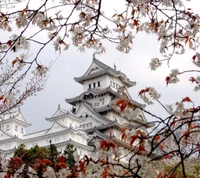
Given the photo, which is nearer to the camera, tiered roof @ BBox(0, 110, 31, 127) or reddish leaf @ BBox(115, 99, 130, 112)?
reddish leaf @ BBox(115, 99, 130, 112)

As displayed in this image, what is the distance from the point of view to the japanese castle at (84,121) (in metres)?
28.3

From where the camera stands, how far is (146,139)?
2.66 metres

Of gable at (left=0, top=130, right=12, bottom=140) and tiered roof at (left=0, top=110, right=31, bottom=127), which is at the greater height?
tiered roof at (left=0, top=110, right=31, bottom=127)

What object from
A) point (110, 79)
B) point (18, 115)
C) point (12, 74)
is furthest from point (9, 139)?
point (12, 74)

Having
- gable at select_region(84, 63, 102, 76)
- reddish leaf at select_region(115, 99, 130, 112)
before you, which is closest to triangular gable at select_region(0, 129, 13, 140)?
gable at select_region(84, 63, 102, 76)

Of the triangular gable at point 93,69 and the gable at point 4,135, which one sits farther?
the triangular gable at point 93,69

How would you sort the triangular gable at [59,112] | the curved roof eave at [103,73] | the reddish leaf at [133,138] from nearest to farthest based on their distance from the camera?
the reddish leaf at [133,138]
the triangular gable at [59,112]
the curved roof eave at [103,73]

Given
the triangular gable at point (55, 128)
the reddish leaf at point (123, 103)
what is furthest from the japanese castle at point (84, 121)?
the reddish leaf at point (123, 103)

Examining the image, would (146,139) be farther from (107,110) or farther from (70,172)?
(107,110)

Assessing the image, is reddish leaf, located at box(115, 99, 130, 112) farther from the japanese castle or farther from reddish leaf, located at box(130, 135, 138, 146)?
the japanese castle

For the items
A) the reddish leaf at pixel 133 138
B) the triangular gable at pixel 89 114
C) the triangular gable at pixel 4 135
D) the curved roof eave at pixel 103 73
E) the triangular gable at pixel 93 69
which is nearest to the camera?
the reddish leaf at pixel 133 138

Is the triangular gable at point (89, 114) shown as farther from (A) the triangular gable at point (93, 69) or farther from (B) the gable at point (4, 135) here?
(B) the gable at point (4, 135)

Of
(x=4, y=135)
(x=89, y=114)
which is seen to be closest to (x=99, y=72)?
(x=89, y=114)

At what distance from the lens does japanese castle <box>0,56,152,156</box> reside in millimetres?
28266
